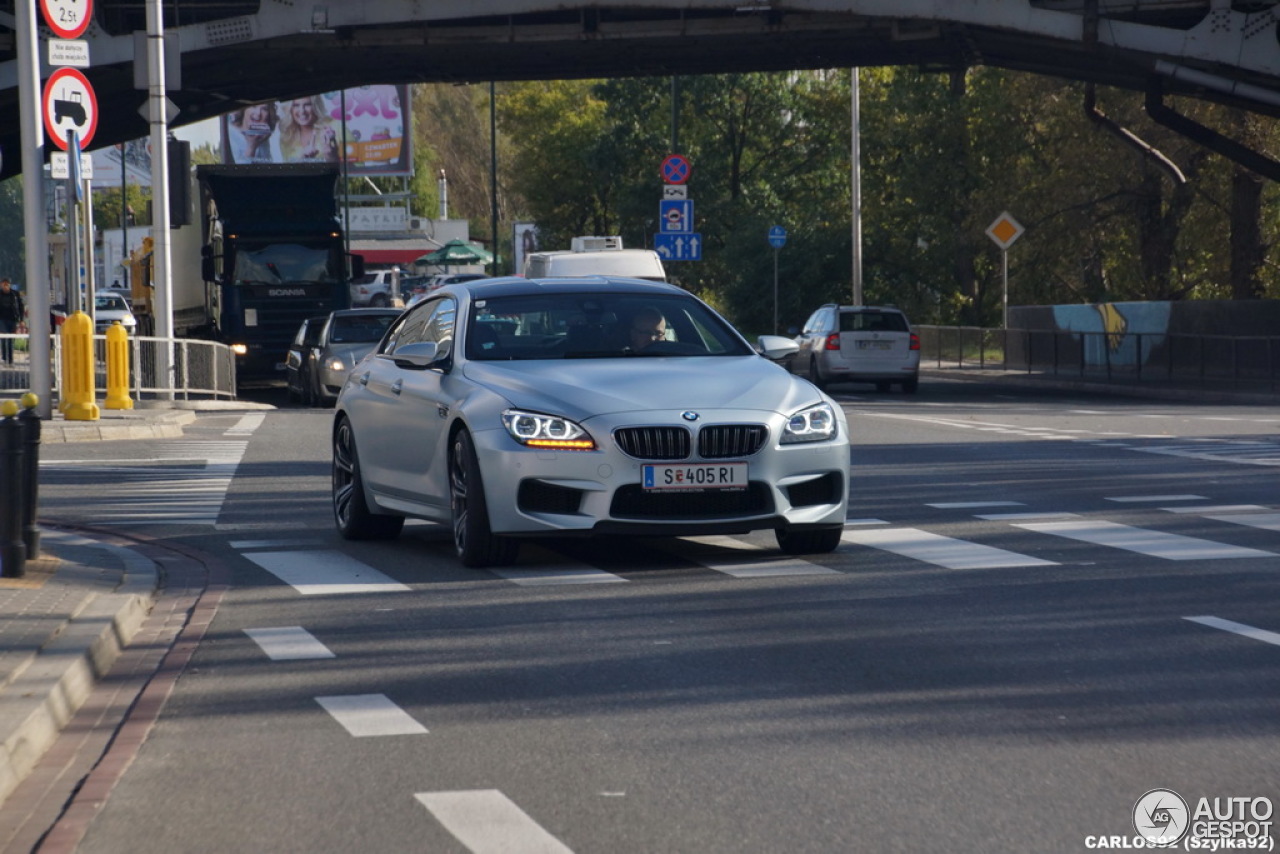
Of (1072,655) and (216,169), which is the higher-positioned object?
(216,169)

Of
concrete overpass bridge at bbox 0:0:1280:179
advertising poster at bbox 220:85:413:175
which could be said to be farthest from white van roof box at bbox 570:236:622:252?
advertising poster at bbox 220:85:413:175

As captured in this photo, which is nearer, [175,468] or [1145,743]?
[1145,743]

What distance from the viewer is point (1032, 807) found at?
17.1 ft

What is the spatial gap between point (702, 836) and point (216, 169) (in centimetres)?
3141

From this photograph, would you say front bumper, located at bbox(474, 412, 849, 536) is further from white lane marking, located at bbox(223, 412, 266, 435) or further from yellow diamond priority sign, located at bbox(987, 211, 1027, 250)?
yellow diamond priority sign, located at bbox(987, 211, 1027, 250)

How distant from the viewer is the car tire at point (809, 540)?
10633mm

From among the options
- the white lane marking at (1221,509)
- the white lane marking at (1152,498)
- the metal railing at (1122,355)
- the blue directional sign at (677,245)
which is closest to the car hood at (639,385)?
the white lane marking at (1221,509)

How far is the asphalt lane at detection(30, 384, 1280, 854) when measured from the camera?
521 centimetres

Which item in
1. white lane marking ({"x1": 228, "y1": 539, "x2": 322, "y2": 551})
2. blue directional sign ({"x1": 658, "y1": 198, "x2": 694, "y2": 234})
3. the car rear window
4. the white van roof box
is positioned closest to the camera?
white lane marking ({"x1": 228, "y1": 539, "x2": 322, "y2": 551})

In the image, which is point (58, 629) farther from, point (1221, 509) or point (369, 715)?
point (1221, 509)

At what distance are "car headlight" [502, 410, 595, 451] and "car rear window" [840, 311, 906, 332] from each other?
2595cm

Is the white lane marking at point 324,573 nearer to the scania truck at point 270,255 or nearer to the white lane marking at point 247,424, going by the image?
the white lane marking at point 247,424

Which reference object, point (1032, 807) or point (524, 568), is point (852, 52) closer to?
point (524, 568)

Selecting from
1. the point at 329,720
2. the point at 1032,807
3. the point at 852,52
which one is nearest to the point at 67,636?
the point at 329,720
